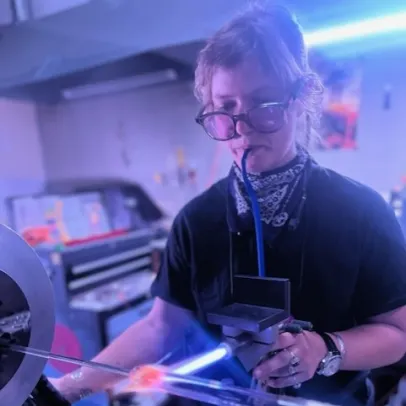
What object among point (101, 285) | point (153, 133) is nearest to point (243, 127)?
point (101, 285)

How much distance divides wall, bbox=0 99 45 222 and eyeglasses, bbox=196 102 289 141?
8.47ft

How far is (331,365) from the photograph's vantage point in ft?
1.96

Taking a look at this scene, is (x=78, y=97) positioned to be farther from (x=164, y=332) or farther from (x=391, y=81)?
(x=164, y=332)

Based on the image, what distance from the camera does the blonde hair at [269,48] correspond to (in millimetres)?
609

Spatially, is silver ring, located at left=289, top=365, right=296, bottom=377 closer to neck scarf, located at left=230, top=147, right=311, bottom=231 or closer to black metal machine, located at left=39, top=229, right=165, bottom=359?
neck scarf, located at left=230, top=147, right=311, bottom=231

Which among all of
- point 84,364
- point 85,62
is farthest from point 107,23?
point 84,364

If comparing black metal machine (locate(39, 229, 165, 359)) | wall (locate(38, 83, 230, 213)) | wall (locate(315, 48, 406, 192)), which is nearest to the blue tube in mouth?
wall (locate(315, 48, 406, 192))

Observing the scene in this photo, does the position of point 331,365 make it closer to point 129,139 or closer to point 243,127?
point 243,127

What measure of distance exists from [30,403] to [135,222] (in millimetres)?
2422

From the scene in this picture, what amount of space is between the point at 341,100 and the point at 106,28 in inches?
35.3

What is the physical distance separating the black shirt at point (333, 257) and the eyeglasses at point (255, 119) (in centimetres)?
17

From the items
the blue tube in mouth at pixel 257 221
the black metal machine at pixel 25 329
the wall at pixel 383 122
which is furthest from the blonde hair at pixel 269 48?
the wall at pixel 383 122

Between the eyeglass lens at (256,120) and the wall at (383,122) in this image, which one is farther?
the wall at (383,122)

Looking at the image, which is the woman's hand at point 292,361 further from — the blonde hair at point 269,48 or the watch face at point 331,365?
the blonde hair at point 269,48
